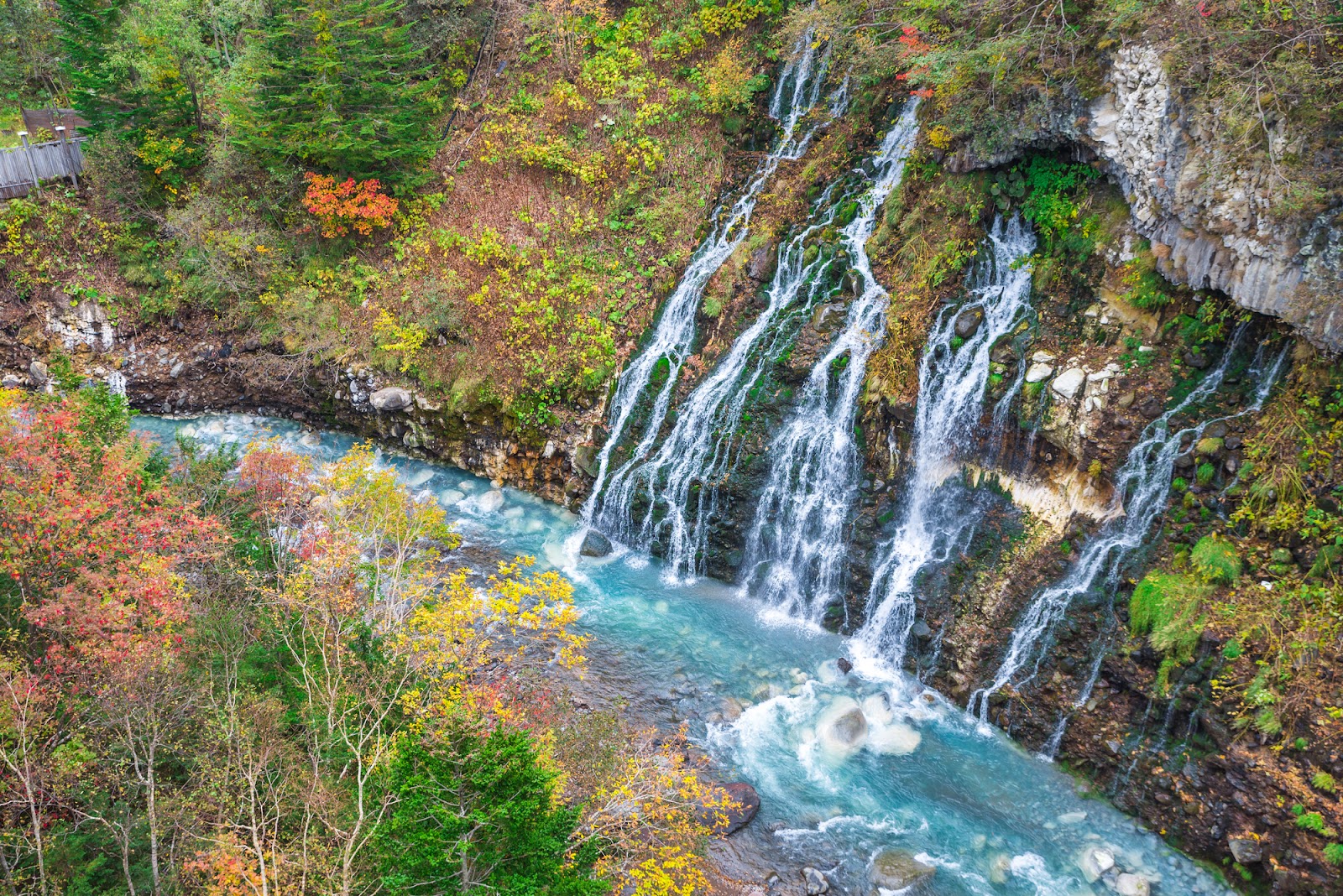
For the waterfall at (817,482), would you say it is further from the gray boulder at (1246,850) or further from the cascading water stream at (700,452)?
the gray boulder at (1246,850)

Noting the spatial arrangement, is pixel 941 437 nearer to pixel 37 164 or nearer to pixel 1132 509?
pixel 1132 509

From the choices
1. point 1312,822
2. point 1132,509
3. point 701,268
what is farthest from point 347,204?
point 1312,822

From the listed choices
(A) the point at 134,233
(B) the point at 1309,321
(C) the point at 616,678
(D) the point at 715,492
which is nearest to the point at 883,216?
(D) the point at 715,492

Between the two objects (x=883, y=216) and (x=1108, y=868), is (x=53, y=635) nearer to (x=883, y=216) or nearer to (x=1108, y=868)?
(x=1108, y=868)

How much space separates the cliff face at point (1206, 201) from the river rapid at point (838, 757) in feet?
28.4

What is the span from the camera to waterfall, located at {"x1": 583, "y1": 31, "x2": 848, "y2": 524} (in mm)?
20597

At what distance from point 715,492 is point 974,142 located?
950 cm

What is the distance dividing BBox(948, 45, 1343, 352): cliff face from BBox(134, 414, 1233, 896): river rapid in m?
8.66

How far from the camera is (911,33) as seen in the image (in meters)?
17.8

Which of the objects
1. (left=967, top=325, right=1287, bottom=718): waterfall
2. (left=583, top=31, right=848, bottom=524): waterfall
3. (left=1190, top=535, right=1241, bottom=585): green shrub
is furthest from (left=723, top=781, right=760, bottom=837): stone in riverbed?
(left=1190, top=535, right=1241, bottom=585): green shrub

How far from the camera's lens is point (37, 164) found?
80.5 feet

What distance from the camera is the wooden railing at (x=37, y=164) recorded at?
2416 cm

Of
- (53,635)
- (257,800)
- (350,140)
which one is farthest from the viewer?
(350,140)

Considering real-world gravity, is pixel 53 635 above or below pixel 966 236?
below
